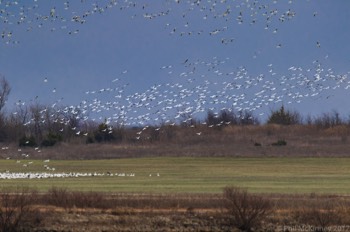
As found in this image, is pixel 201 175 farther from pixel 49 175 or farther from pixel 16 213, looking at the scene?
pixel 16 213

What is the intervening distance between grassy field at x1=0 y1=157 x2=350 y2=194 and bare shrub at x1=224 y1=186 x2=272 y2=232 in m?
11.1

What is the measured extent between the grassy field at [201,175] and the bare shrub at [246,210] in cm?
1111

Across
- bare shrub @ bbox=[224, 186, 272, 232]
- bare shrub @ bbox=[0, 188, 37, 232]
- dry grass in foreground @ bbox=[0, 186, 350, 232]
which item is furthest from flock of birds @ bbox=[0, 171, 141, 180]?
bare shrub @ bbox=[224, 186, 272, 232]

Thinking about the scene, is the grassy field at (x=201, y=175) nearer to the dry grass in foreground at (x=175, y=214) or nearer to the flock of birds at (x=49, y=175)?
the flock of birds at (x=49, y=175)

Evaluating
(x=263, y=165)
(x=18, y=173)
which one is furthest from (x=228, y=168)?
(x=18, y=173)

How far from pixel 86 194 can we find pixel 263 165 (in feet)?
150

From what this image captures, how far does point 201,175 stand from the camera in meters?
91.9

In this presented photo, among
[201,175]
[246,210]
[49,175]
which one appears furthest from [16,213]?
[201,175]

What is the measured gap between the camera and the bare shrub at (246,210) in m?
57.8

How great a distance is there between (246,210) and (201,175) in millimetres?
33751

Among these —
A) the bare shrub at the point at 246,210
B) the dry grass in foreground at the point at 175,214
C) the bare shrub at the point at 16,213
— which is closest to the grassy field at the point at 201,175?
the dry grass in foreground at the point at 175,214

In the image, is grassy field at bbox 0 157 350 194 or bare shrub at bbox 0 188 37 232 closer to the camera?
bare shrub at bbox 0 188 37 232

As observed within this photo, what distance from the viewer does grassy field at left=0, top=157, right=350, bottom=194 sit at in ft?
241

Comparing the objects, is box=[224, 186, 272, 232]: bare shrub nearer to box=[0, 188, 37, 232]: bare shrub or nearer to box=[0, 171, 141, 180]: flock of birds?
box=[0, 188, 37, 232]: bare shrub
